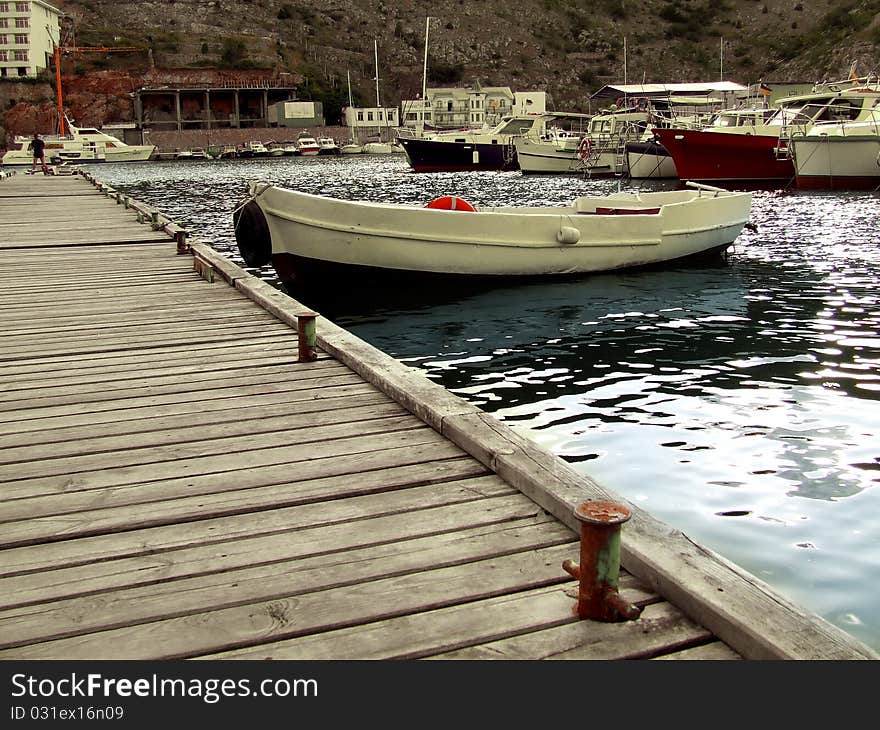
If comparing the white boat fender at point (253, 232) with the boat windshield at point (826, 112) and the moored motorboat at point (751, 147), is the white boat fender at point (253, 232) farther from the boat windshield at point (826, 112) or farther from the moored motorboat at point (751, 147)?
the boat windshield at point (826, 112)

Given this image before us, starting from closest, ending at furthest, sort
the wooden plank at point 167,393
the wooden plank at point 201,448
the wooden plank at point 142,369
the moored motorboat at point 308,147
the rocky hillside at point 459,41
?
the wooden plank at point 201,448, the wooden plank at point 167,393, the wooden plank at point 142,369, the moored motorboat at point 308,147, the rocky hillside at point 459,41

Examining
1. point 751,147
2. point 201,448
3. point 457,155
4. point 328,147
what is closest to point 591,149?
point 457,155

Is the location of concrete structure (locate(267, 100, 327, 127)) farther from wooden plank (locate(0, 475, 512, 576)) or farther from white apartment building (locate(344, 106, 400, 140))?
wooden plank (locate(0, 475, 512, 576))

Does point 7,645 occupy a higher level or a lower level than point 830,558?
higher

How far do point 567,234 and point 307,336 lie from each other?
23.7 ft

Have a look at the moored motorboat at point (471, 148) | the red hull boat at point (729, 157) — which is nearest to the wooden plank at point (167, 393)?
the red hull boat at point (729, 157)

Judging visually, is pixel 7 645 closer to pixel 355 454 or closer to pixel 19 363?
pixel 355 454

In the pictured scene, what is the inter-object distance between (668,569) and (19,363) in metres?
4.98

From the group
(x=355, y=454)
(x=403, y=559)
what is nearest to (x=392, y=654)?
(x=403, y=559)

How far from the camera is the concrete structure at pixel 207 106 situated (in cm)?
10125

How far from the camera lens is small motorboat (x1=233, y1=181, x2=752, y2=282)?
1143 centimetres

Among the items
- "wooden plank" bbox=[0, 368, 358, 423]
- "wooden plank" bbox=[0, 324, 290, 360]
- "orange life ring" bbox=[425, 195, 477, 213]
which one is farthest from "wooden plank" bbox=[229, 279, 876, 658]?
"orange life ring" bbox=[425, 195, 477, 213]

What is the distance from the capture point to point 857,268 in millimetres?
14484

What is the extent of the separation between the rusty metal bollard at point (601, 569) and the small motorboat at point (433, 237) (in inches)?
362
